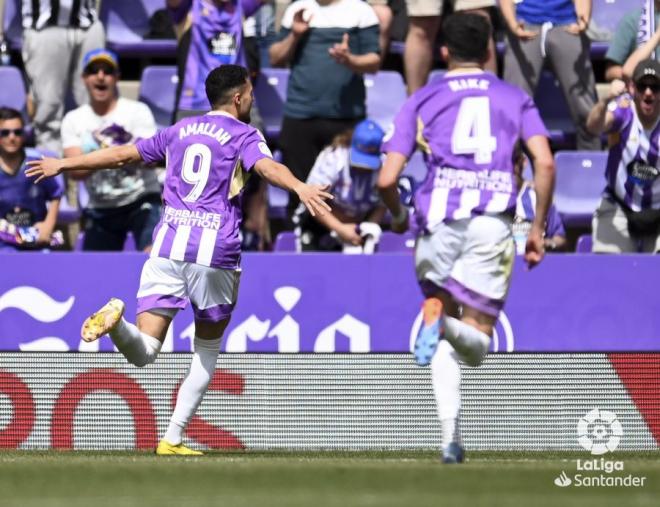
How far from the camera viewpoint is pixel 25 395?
8656 mm

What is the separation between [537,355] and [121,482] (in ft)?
12.3

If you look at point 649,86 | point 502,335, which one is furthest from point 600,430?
point 649,86

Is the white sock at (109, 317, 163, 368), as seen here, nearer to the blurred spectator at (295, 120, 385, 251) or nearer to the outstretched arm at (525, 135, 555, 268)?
the outstretched arm at (525, 135, 555, 268)

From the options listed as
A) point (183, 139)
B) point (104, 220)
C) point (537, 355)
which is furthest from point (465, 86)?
point (104, 220)

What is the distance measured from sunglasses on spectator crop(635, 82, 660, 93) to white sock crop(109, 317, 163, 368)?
433 centimetres

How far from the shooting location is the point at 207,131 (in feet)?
24.1

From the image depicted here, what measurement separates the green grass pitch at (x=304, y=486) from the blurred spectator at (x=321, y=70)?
5570 mm

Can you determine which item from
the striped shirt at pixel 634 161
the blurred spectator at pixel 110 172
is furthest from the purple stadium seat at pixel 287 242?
the striped shirt at pixel 634 161

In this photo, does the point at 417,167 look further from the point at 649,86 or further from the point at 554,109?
the point at 649,86

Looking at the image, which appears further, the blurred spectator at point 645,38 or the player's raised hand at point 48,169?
the blurred spectator at point 645,38

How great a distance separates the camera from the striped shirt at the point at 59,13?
39.2 ft

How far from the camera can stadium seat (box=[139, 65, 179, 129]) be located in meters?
12.4

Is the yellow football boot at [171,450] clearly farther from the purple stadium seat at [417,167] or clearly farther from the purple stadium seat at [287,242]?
the purple stadium seat at [417,167]

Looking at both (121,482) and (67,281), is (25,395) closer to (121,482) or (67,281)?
(67,281)
